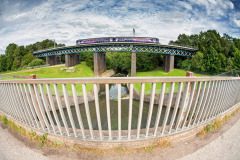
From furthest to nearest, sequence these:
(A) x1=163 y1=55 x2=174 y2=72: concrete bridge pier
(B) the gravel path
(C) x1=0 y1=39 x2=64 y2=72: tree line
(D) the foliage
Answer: (C) x1=0 y1=39 x2=64 y2=72: tree line < (A) x1=163 y1=55 x2=174 y2=72: concrete bridge pier < (D) the foliage < (B) the gravel path

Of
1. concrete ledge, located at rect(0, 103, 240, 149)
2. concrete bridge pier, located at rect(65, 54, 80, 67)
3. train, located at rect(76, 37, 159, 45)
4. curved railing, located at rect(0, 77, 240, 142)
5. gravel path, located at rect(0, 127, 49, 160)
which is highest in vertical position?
train, located at rect(76, 37, 159, 45)

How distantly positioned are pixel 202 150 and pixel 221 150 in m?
0.41

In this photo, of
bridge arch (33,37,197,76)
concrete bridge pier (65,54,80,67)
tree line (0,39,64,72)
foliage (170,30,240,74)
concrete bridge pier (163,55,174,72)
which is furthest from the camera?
tree line (0,39,64,72)

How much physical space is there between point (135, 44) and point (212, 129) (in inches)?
859

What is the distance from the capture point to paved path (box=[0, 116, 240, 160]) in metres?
2.87

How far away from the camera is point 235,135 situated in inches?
144

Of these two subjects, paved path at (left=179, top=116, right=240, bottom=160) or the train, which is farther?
the train

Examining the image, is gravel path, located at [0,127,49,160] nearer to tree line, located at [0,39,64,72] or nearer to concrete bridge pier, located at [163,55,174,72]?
→ concrete bridge pier, located at [163,55,174,72]

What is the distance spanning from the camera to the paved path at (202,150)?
2.87 m

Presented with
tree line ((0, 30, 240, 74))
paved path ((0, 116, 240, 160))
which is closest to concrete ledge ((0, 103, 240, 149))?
paved path ((0, 116, 240, 160))

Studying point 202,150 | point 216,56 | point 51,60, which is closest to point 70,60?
point 51,60

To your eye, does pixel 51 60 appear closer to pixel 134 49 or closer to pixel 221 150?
pixel 134 49

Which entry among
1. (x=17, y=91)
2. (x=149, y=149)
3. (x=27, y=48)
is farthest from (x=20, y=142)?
(x=27, y=48)

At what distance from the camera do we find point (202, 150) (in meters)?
3.03
